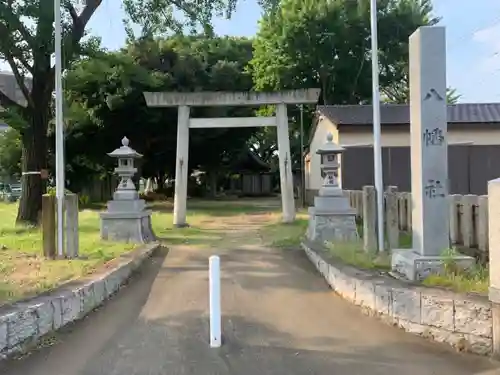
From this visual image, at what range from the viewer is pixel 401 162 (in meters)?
21.4

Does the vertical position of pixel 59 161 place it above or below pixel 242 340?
above

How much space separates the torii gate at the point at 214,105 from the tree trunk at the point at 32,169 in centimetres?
337

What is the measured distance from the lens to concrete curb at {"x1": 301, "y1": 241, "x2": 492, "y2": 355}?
16.6ft

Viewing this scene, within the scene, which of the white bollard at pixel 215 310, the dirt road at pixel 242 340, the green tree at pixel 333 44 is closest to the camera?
the dirt road at pixel 242 340

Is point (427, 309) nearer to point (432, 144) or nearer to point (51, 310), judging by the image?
point (432, 144)

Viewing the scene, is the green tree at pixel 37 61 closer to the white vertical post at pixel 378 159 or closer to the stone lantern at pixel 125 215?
the stone lantern at pixel 125 215

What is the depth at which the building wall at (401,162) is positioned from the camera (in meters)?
21.0

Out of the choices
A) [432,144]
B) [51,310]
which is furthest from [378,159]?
[51,310]

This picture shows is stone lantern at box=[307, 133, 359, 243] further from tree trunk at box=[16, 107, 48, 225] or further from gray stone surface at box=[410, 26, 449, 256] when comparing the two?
tree trunk at box=[16, 107, 48, 225]

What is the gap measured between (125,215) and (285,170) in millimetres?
6684

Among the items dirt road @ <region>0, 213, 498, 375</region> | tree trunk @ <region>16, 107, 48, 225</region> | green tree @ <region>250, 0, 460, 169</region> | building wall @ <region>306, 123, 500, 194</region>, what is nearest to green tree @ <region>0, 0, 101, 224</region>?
tree trunk @ <region>16, 107, 48, 225</region>

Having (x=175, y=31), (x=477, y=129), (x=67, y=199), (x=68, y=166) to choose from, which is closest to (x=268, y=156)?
(x=68, y=166)

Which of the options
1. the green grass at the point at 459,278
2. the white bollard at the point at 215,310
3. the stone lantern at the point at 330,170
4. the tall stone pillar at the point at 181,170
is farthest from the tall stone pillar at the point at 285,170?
the white bollard at the point at 215,310

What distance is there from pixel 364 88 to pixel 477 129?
12.7 metres
